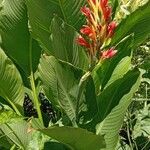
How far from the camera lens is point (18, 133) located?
2172 mm

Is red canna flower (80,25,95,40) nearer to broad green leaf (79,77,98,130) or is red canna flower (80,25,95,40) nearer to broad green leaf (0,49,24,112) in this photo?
broad green leaf (79,77,98,130)

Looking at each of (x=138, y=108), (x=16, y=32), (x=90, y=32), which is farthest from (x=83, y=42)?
(x=138, y=108)

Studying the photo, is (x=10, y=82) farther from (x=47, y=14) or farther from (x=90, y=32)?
(x=90, y=32)

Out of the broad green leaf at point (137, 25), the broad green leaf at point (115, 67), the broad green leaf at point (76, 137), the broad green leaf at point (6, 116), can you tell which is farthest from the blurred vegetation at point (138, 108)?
the broad green leaf at point (6, 116)

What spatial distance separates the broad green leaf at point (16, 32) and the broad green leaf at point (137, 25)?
0.46m

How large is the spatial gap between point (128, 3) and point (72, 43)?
1.25 feet

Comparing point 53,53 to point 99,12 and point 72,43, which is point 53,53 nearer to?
point 72,43

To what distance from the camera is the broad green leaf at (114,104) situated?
2008 mm

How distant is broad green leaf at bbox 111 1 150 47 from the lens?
2.06 meters

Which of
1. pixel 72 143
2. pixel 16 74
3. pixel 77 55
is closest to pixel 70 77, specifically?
pixel 77 55

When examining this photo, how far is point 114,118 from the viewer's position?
2.05m

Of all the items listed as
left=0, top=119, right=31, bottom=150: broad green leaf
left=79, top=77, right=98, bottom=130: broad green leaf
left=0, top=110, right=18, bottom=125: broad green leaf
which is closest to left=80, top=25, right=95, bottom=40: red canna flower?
left=79, top=77, right=98, bottom=130: broad green leaf

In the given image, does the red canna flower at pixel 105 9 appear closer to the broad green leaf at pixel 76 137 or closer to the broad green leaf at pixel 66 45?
the broad green leaf at pixel 66 45

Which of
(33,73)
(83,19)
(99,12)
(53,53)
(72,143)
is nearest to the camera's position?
(99,12)
